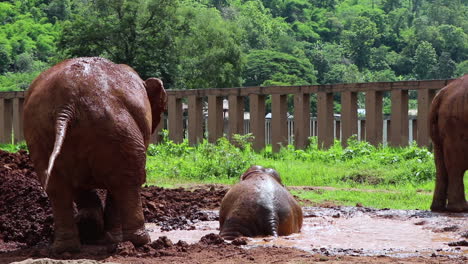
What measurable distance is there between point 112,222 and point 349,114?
39.5 feet

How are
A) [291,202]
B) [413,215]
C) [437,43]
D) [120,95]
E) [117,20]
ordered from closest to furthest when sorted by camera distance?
[120,95] < [291,202] < [413,215] < [117,20] < [437,43]

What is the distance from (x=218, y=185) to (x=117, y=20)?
45.9 m

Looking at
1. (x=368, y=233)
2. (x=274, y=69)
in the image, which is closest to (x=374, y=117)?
(x=368, y=233)

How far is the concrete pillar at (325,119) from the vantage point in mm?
19125

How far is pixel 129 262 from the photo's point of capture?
652 cm

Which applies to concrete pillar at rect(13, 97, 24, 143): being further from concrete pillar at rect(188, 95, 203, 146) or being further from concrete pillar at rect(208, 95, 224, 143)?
concrete pillar at rect(208, 95, 224, 143)

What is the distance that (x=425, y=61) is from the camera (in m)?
103

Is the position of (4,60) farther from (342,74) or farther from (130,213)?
(130,213)

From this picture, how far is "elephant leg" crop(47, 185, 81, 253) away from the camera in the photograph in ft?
22.8

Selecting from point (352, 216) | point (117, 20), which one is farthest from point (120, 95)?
point (117, 20)

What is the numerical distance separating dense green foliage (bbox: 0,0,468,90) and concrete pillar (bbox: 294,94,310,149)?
36335 millimetres

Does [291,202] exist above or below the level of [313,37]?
below

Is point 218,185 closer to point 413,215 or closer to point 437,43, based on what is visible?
point 413,215

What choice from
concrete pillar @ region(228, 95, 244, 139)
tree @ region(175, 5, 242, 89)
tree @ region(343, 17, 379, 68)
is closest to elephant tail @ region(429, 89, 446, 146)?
concrete pillar @ region(228, 95, 244, 139)
